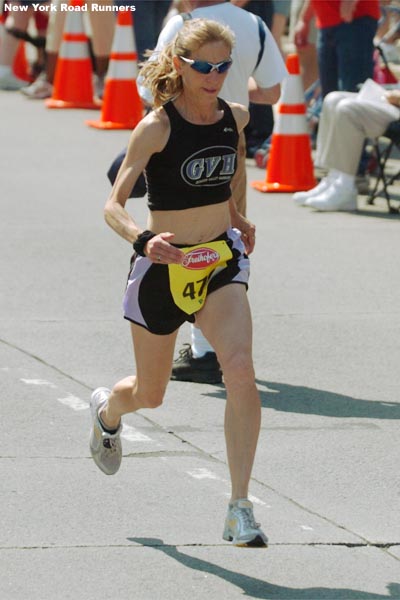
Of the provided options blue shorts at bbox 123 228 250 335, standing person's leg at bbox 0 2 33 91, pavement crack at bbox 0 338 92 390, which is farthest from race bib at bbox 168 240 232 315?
standing person's leg at bbox 0 2 33 91

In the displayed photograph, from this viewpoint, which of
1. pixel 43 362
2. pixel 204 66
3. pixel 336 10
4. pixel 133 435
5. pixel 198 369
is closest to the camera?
pixel 204 66

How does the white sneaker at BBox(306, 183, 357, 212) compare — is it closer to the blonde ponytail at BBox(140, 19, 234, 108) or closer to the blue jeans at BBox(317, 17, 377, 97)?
the blue jeans at BBox(317, 17, 377, 97)

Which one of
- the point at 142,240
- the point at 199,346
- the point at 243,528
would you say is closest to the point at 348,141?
the point at 199,346

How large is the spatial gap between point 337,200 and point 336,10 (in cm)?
150

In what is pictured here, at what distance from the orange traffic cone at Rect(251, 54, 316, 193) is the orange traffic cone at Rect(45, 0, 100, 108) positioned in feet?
13.2

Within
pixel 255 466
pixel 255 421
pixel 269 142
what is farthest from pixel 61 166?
pixel 255 421

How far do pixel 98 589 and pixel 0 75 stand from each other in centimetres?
1316

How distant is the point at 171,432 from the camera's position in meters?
6.47

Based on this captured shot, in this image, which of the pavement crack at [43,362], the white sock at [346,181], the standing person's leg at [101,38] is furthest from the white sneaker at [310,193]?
the standing person's leg at [101,38]

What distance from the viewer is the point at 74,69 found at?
15.6 m

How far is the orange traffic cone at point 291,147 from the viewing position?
12.0 metres

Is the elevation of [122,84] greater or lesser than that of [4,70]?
greater

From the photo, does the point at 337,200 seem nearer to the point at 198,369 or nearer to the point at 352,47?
the point at 352,47

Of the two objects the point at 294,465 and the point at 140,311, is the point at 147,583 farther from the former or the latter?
the point at 294,465
